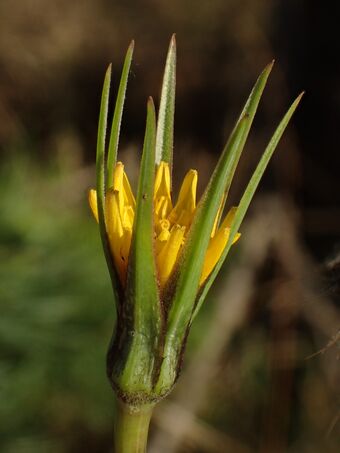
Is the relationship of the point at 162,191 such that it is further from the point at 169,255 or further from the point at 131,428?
the point at 131,428

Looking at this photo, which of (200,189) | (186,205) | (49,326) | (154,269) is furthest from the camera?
(200,189)

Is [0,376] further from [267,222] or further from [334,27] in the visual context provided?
[334,27]

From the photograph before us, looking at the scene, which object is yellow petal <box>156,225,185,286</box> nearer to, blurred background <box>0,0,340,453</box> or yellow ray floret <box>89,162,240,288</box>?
yellow ray floret <box>89,162,240,288</box>

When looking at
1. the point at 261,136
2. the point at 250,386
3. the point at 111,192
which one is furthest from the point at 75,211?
the point at 111,192

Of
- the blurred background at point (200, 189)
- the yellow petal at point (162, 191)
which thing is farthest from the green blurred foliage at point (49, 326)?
the yellow petal at point (162, 191)

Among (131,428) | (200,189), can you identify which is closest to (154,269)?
(131,428)

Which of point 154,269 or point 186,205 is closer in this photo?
point 154,269
